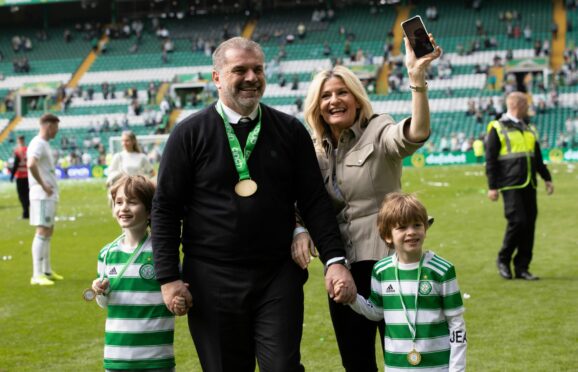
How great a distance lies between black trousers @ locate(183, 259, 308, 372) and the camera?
14.3ft

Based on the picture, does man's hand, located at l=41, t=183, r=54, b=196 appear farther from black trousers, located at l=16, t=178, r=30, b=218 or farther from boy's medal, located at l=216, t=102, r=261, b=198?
black trousers, located at l=16, t=178, r=30, b=218

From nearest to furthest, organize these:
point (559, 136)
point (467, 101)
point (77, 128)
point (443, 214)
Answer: point (443, 214), point (559, 136), point (467, 101), point (77, 128)

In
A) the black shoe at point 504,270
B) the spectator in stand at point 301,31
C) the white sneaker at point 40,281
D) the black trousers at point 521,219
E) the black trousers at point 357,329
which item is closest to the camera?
the black trousers at point 357,329

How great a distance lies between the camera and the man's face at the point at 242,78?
14.3 ft

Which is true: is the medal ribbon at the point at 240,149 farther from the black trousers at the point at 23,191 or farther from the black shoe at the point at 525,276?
the black trousers at the point at 23,191

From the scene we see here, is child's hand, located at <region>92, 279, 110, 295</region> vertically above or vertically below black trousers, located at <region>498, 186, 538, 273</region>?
above

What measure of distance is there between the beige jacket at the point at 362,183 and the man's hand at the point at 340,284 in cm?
45

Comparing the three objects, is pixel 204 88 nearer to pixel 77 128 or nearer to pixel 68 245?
pixel 77 128

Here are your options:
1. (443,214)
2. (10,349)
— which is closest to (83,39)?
(443,214)

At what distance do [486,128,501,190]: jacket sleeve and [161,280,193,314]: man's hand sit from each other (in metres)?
7.05

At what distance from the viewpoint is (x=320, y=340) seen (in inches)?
313

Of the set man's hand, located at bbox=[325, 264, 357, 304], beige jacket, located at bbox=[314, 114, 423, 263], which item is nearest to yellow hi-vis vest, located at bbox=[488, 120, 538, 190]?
beige jacket, located at bbox=[314, 114, 423, 263]

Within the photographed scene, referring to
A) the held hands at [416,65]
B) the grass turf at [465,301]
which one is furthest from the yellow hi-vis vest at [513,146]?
the held hands at [416,65]

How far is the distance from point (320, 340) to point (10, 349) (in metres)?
2.83
